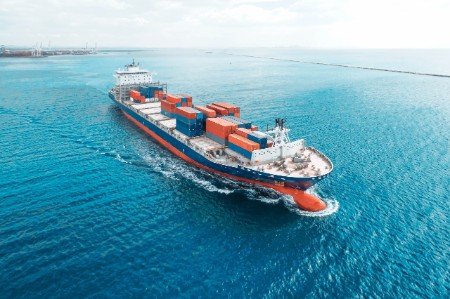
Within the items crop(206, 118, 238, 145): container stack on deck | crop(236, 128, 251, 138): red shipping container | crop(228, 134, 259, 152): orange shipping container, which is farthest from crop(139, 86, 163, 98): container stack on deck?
crop(228, 134, 259, 152): orange shipping container

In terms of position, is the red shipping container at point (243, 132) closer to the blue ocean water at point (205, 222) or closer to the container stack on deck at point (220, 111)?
the blue ocean water at point (205, 222)

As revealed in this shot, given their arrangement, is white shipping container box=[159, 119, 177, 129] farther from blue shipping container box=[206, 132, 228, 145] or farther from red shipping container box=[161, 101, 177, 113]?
blue shipping container box=[206, 132, 228, 145]

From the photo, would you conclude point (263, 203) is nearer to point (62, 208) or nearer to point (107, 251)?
point (107, 251)

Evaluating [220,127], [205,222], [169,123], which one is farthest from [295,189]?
[169,123]

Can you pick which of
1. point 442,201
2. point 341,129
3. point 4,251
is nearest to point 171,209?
point 4,251

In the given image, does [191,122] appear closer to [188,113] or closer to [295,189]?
[188,113]

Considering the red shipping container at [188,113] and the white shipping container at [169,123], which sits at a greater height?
the red shipping container at [188,113]

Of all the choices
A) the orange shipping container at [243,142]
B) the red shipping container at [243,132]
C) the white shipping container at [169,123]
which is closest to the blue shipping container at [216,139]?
the orange shipping container at [243,142]

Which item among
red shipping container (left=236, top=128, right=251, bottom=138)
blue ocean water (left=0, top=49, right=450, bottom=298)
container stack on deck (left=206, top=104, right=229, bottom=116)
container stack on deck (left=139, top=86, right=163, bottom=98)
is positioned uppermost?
container stack on deck (left=139, top=86, right=163, bottom=98)
